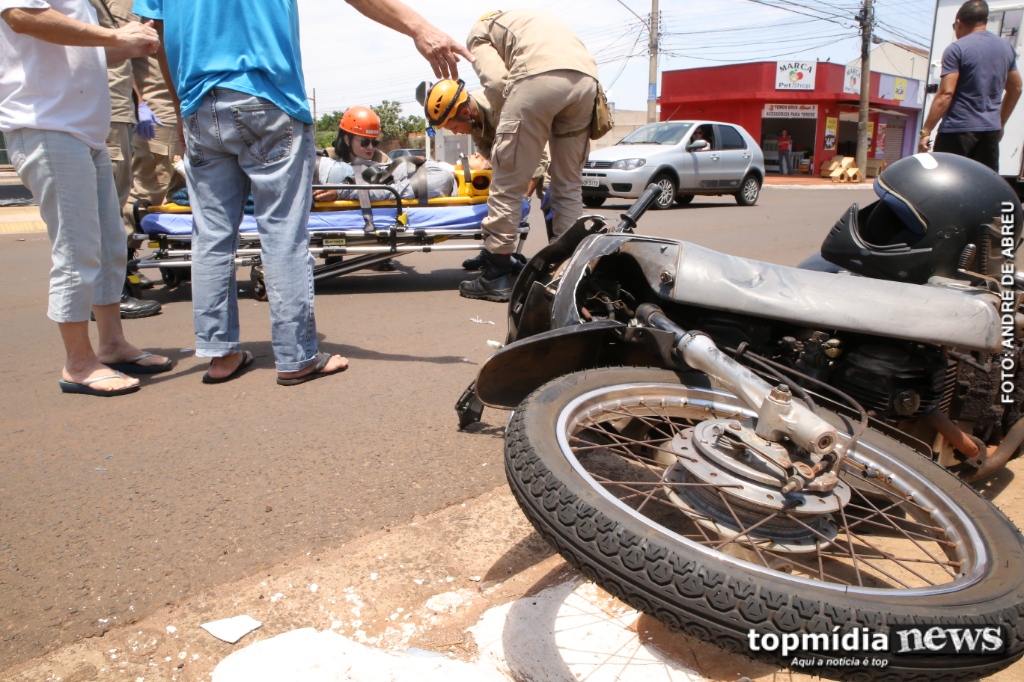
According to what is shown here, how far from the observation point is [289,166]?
11.1ft

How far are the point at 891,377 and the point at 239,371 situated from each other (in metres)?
2.85

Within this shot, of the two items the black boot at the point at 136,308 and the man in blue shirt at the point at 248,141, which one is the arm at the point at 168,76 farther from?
the black boot at the point at 136,308

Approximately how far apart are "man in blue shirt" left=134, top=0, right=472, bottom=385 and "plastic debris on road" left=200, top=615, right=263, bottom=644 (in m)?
1.77

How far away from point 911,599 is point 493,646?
909mm

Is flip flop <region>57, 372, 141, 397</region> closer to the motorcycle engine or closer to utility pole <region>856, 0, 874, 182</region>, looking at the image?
the motorcycle engine

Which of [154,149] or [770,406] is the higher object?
[154,149]

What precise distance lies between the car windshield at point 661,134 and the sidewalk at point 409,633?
44.4ft

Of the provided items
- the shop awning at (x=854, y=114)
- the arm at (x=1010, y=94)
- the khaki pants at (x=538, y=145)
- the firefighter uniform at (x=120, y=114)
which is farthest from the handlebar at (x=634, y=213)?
the shop awning at (x=854, y=114)

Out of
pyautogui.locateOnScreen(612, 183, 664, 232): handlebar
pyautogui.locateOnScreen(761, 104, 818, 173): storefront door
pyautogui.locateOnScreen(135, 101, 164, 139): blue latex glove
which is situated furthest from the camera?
pyautogui.locateOnScreen(761, 104, 818, 173): storefront door

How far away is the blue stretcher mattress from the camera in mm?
5527

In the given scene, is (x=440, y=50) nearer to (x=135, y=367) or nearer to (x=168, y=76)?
(x=168, y=76)

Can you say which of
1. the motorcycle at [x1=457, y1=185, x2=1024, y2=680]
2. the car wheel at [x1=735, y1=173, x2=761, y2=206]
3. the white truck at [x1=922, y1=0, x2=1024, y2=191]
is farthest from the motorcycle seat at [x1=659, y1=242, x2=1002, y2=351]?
the car wheel at [x1=735, y1=173, x2=761, y2=206]

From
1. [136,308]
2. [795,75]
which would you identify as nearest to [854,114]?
[795,75]

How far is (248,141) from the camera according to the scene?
131 inches
